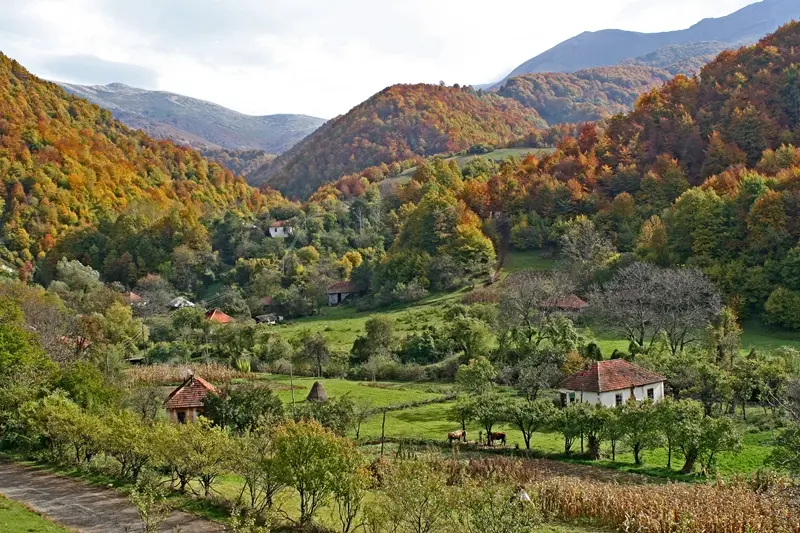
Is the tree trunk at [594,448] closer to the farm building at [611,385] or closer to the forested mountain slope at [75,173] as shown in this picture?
the farm building at [611,385]

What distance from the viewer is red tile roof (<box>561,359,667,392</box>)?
3259cm

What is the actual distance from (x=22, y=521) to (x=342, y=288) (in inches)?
2412

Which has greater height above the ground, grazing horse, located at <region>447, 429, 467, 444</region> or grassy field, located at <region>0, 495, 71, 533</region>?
grassy field, located at <region>0, 495, 71, 533</region>

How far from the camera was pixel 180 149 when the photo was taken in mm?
133125

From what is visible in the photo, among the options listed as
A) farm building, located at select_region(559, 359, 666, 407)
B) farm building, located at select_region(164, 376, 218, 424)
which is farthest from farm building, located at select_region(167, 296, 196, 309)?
farm building, located at select_region(559, 359, 666, 407)

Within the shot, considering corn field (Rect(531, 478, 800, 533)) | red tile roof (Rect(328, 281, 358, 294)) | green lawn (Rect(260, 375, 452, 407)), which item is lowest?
green lawn (Rect(260, 375, 452, 407))

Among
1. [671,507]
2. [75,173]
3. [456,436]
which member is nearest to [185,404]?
[456,436]

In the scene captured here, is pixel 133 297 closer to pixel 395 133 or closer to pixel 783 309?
pixel 783 309

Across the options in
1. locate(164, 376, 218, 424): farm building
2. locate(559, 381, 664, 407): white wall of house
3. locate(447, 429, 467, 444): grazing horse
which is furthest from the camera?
locate(164, 376, 218, 424): farm building

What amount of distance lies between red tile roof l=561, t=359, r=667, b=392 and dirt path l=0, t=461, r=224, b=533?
19485mm

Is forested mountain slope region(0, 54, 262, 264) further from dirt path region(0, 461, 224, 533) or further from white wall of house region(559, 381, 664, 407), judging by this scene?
white wall of house region(559, 381, 664, 407)

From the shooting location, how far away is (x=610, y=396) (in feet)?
107

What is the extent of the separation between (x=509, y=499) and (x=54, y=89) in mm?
131632

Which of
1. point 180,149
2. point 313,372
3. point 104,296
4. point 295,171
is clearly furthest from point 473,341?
point 295,171
